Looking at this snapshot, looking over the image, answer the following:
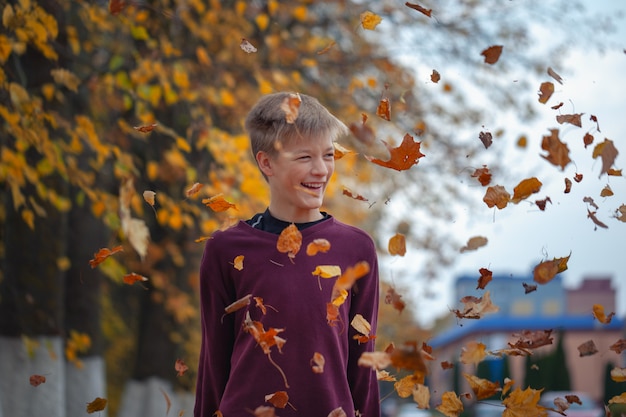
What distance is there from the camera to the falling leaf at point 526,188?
13.2ft

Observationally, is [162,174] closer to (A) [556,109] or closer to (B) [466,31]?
(B) [466,31]

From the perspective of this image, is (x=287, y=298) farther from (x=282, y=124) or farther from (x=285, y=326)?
(x=282, y=124)

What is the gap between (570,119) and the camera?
13.4 feet

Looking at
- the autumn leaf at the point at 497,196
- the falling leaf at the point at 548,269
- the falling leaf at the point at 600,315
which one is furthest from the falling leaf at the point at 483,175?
the falling leaf at the point at 600,315

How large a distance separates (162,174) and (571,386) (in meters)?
27.3

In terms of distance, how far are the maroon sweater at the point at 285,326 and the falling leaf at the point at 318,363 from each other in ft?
0.08

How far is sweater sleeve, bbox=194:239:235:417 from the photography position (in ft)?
11.7

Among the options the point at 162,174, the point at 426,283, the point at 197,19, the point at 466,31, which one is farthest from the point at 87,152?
the point at 426,283

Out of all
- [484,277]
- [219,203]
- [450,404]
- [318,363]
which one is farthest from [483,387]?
[219,203]

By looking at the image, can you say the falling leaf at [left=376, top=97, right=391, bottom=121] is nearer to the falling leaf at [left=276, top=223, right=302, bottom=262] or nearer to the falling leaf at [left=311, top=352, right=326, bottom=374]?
the falling leaf at [left=276, top=223, right=302, bottom=262]

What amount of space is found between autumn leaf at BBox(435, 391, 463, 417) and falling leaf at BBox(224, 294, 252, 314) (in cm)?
100

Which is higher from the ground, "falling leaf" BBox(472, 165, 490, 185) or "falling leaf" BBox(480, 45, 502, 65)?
"falling leaf" BBox(480, 45, 502, 65)

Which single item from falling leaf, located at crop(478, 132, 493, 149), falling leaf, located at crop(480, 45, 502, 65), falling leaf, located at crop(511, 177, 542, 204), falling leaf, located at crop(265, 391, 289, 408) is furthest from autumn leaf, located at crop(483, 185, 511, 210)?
falling leaf, located at crop(265, 391, 289, 408)

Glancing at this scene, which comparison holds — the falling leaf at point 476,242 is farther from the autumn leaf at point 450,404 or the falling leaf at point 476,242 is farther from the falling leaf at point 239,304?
the falling leaf at point 239,304
